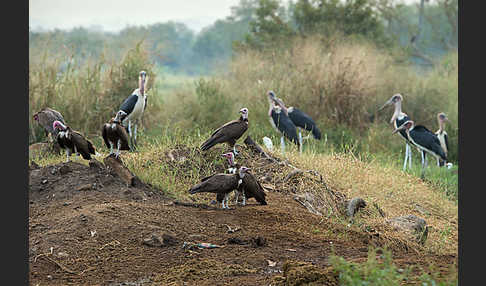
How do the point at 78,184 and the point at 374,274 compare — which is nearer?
the point at 374,274

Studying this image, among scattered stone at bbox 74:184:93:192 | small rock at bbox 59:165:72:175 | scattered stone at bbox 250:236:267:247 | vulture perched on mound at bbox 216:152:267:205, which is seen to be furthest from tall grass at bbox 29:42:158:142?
scattered stone at bbox 250:236:267:247

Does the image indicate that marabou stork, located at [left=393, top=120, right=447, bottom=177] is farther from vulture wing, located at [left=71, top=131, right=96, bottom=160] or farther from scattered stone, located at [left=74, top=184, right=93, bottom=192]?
scattered stone, located at [left=74, top=184, right=93, bottom=192]

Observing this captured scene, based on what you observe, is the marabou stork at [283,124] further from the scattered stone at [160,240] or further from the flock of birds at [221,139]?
the scattered stone at [160,240]

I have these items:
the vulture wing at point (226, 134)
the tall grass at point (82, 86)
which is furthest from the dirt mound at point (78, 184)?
the tall grass at point (82, 86)

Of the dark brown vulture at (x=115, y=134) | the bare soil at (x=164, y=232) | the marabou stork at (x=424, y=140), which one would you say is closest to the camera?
the bare soil at (x=164, y=232)

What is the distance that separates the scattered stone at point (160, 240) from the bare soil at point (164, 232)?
0.06ft

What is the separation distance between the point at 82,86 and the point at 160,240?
6853mm

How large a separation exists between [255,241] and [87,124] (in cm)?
636

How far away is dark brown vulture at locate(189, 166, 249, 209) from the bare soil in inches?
8.2

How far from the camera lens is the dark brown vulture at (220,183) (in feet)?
15.6

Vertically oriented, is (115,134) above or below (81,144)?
above

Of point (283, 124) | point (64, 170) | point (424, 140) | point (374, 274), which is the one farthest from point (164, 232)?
point (424, 140)

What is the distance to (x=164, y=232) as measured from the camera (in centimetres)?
430

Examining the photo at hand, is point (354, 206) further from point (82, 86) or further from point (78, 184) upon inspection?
point (82, 86)
